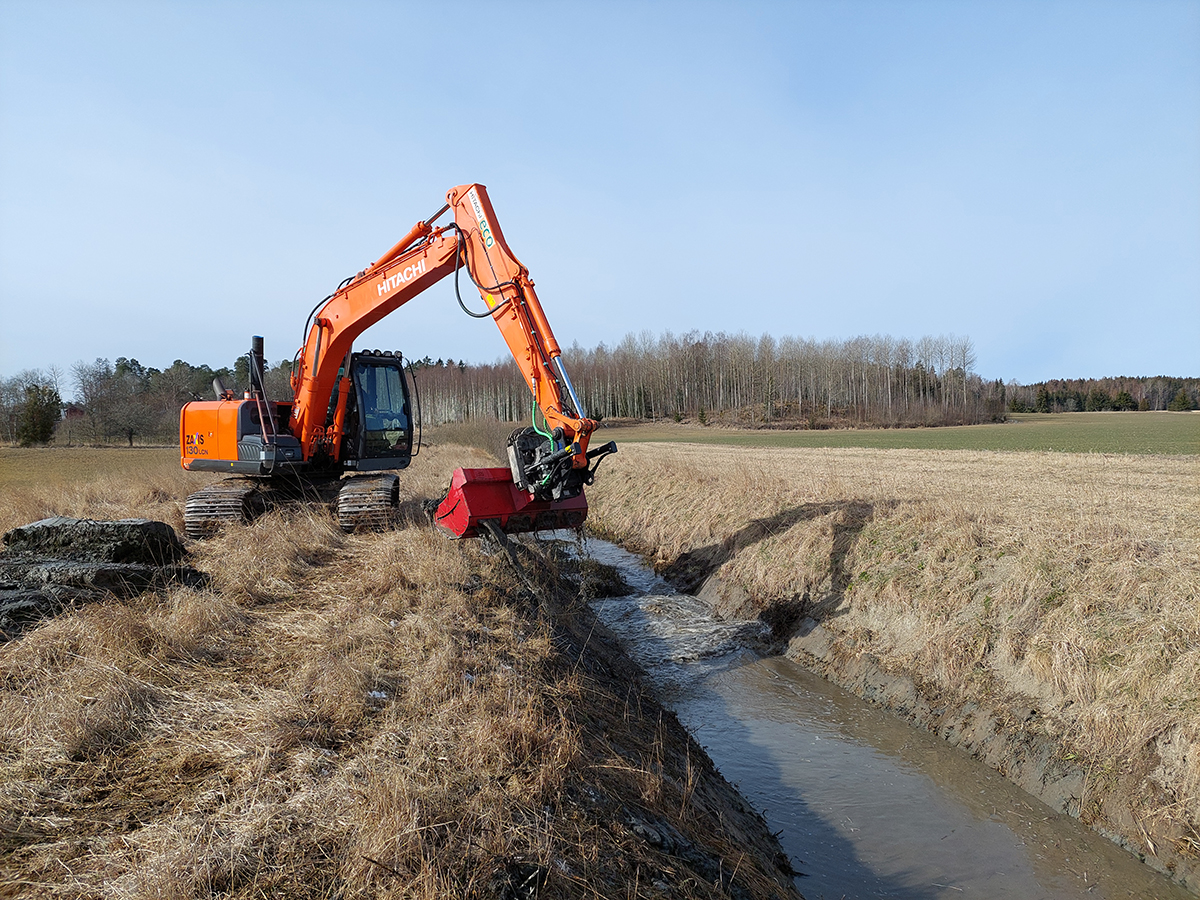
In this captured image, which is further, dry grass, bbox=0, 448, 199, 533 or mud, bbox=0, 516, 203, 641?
dry grass, bbox=0, 448, 199, 533

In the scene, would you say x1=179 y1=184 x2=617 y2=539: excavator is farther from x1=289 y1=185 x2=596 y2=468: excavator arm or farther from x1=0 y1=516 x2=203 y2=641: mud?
x1=0 y1=516 x2=203 y2=641: mud

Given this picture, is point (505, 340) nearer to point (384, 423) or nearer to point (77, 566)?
point (384, 423)

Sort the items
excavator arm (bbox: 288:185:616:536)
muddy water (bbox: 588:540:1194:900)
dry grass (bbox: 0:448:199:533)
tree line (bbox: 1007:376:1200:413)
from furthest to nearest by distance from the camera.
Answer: tree line (bbox: 1007:376:1200:413), dry grass (bbox: 0:448:199:533), excavator arm (bbox: 288:185:616:536), muddy water (bbox: 588:540:1194:900)

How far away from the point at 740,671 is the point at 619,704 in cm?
338

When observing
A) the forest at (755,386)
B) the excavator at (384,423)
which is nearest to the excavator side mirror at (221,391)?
the excavator at (384,423)

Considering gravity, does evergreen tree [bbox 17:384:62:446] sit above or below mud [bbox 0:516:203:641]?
above

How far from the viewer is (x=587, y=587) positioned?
11.3 metres

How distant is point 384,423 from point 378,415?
16cm

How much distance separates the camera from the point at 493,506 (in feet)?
29.0

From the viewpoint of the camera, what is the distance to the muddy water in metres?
4.87

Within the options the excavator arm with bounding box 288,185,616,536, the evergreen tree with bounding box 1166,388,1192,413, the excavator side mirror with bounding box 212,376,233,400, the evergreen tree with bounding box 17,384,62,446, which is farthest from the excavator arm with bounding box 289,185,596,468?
the evergreen tree with bounding box 1166,388,1192,413

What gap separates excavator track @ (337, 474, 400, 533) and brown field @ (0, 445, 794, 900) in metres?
3.19

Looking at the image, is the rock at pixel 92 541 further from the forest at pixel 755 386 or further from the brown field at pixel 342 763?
the forest at pixel 755 386

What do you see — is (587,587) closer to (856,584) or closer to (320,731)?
(856,584)
